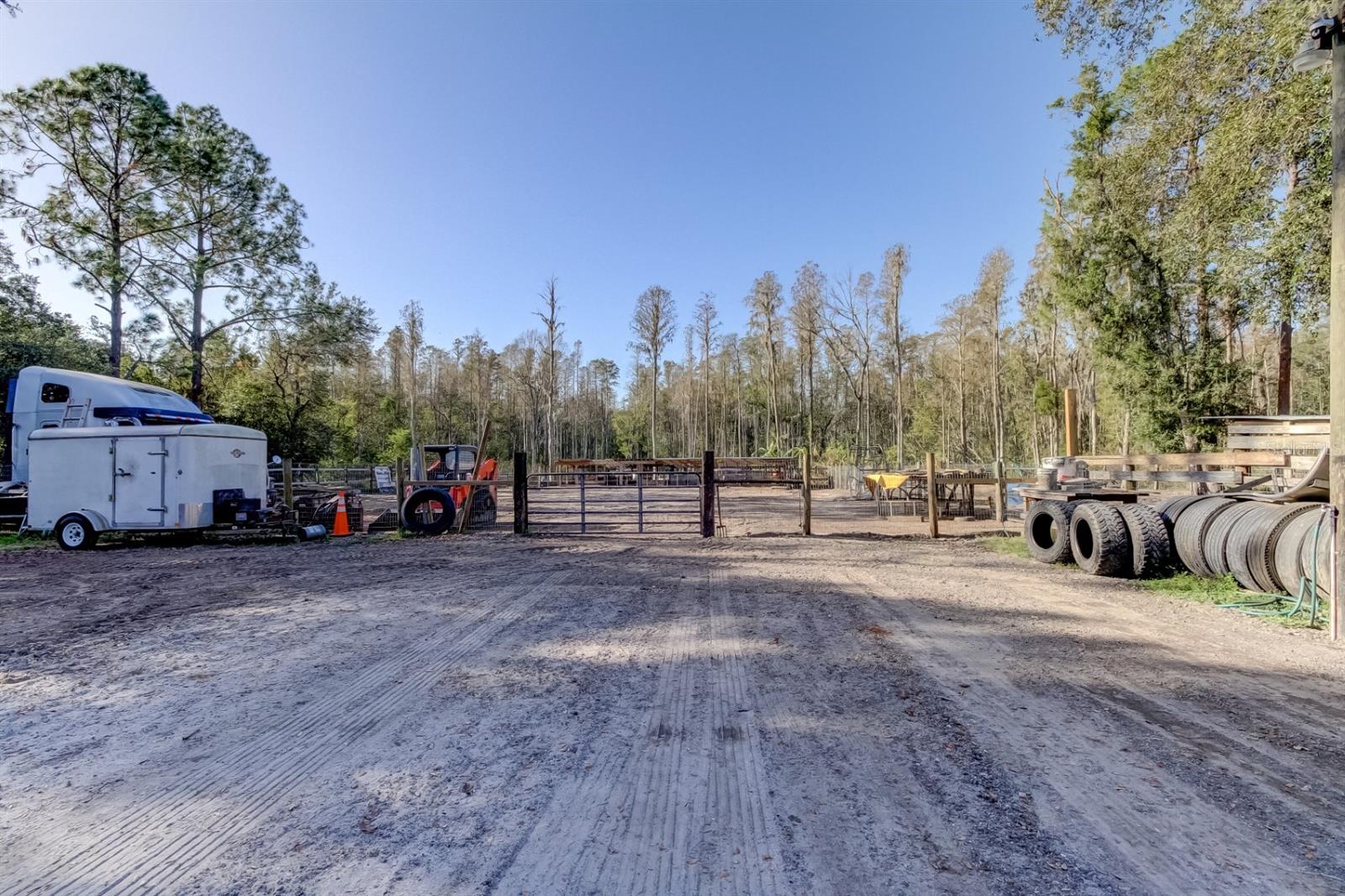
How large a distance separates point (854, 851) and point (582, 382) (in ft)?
199

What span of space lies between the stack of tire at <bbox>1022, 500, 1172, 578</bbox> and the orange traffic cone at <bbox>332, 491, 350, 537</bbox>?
47.5 ft

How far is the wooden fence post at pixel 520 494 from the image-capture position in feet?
42.6

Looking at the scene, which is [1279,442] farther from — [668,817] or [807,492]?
[668,817]

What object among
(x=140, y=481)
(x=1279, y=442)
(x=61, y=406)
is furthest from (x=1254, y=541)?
(x=61, y=406)

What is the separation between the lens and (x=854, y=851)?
2332 millimetres

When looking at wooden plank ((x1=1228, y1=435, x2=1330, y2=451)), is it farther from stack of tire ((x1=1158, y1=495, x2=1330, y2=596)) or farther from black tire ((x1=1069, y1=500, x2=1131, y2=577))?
black tire ((x1=1069, y1=500, x2=1131, y2=577))

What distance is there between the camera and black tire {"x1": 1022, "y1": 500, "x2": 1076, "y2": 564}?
9.20m

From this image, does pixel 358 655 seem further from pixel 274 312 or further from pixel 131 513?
pixel 274 312

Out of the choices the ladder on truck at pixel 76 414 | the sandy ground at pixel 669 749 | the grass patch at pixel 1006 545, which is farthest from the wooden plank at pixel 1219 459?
the ladder on truck at pixel 76 414

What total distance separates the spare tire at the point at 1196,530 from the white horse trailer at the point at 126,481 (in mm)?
Answer: 16055

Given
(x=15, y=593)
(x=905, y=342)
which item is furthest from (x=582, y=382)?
(x=15, y=593)

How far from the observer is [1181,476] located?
9.59 metres

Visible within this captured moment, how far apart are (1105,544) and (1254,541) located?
162 cm

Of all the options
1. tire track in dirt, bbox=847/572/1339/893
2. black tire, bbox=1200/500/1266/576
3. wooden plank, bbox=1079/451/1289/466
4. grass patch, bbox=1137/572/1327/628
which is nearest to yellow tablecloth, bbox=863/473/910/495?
wooden plank, bbox=1079/451/1289/466
